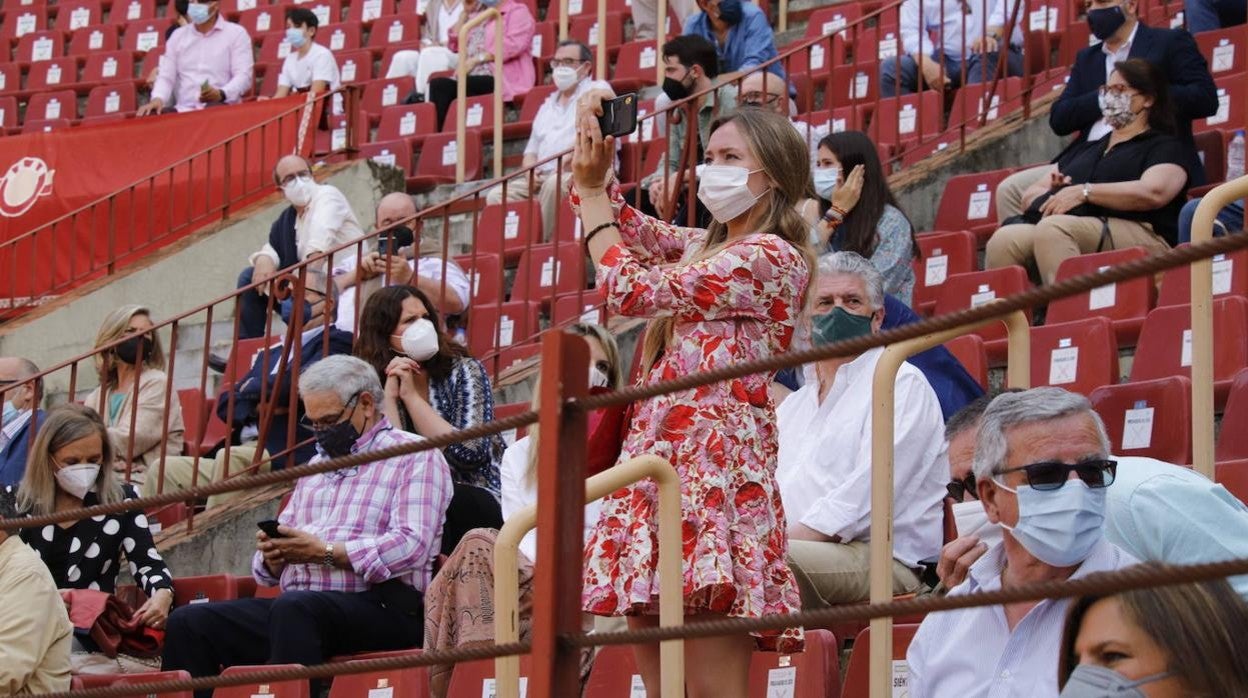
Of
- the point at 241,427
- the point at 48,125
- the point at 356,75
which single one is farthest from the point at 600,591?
the point at 48,125

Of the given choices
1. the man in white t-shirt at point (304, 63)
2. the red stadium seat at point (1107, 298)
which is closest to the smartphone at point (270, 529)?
the red stadium seat at point (1107, 298)

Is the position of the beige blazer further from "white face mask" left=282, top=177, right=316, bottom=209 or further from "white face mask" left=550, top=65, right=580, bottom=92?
"white face mask" left=550, top=65, right=580, bottom=92

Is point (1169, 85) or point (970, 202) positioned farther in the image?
point (970, 202)

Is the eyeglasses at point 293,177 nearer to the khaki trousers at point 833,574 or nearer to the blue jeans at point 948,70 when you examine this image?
the blue jeans at point 948,70

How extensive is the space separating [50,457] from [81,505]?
6.9 inches

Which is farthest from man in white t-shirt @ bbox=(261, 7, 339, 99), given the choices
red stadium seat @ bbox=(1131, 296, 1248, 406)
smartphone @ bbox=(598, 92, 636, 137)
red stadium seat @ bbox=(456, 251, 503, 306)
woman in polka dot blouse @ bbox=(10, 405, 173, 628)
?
smartphone @ bbox=(598, 92, 636, 137)

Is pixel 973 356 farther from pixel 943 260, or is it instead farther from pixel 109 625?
pixel 109 625

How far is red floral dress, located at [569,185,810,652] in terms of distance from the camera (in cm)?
378

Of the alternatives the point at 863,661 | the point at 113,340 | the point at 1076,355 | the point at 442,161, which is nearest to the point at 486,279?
the point at 113,340

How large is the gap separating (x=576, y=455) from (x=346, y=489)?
330cm

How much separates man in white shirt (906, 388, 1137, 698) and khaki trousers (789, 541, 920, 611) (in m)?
1.23

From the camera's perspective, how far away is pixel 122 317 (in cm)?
797

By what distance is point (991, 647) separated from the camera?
3457mm

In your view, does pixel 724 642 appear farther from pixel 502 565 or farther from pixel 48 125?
pixel 48 125
